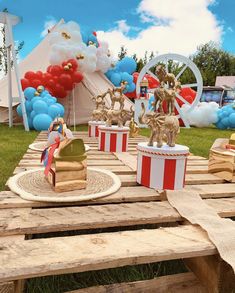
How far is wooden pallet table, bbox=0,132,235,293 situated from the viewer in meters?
0.68

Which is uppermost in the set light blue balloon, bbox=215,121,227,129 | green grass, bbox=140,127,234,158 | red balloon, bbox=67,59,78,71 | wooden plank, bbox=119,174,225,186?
red balloon, bbox=67,59,78,71

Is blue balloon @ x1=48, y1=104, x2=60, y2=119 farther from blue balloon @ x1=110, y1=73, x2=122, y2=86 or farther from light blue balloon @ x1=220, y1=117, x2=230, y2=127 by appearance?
light blue balloon @ x1=220, y1=117, x2=230, y2=127

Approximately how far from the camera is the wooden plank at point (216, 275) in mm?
792

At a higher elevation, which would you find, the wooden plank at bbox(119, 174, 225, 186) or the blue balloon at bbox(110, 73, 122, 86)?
the blue balloon at bbox(110, 73, 122, 86)

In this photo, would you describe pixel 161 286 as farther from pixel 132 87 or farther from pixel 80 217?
pixel 132 87

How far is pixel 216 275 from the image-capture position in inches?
31.3

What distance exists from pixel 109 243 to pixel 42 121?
168 inches

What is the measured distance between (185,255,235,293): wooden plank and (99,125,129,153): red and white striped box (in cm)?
147

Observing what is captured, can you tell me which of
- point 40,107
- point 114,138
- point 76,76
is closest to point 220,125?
point 76,76

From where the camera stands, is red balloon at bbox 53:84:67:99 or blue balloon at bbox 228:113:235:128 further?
blue balloon at bbox 228:113:235:128

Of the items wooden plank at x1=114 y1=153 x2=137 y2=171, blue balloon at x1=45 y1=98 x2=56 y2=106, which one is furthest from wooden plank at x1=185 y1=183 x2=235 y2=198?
blue balloon at x1=45 y1=98 x2=56 y2=106

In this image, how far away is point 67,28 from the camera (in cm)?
605

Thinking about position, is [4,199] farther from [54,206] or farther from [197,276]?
[197,276]

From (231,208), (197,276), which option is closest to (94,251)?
(197,276)
